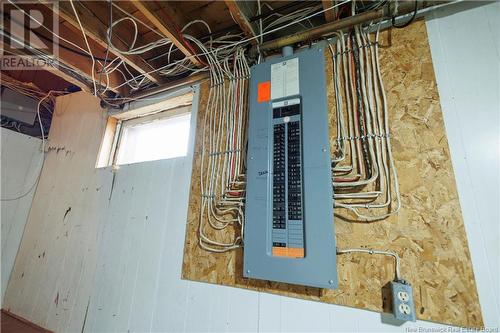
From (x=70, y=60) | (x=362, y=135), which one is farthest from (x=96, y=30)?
(x=362, y=135)

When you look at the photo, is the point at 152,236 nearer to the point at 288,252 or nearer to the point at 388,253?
the point at 288,252

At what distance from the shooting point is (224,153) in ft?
3.90

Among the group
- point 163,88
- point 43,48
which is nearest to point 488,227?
point 163,88

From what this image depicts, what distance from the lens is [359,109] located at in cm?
93

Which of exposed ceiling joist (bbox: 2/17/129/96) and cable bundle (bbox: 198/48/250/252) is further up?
exposed ceiling joist (bbox: 2/17/129/96)

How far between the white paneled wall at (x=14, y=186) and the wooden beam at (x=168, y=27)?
1.80m

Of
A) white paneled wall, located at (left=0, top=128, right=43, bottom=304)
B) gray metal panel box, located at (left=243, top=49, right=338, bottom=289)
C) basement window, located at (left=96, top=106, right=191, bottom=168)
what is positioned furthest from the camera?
Answer: white paneled wall, located at (left=0, top=128, right=43, bottom=304)

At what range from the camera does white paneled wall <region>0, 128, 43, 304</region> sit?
180 cm

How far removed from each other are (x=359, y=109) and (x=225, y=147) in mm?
671

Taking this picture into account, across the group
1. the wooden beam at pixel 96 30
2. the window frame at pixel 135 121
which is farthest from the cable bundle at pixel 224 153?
the wooden beam at pixel 96 30

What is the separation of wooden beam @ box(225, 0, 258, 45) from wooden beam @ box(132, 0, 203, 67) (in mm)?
313

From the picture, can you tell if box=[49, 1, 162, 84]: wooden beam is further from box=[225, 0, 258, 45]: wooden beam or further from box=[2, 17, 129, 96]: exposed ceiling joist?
box=[225, 0, 258, 45]: wooden beam

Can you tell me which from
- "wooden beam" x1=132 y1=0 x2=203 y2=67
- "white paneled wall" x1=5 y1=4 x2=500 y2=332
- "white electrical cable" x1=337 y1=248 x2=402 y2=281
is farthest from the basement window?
"white electrical cable" x1=337 y1=248 x2=402 y2=281

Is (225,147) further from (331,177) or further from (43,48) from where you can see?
(43,48)
